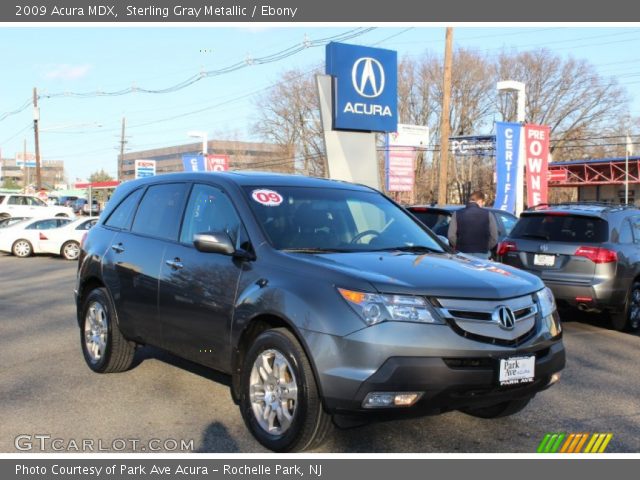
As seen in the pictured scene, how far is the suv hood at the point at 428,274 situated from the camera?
408 cm

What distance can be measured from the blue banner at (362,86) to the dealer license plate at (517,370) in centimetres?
1030

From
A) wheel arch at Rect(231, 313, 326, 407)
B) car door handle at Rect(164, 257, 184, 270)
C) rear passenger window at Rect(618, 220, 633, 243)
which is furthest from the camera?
rear passenger window at Rect(618, 220, 633, 243)

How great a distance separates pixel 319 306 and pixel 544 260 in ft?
19.8

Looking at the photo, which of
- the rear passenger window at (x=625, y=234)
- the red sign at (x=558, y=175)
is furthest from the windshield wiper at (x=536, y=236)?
the red sign at (x=558, y=175)

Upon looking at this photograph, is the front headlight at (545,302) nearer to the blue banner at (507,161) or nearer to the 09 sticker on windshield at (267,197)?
the 09 sticker on windshield at (267,197)

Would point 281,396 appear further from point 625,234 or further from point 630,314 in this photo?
point 625,234

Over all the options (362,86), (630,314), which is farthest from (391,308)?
(362,86)

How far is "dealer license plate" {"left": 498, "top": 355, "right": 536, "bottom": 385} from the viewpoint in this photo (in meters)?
4.09

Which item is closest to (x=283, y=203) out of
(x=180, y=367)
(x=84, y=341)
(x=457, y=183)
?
(x=180, y=367)

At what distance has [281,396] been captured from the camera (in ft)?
14.2

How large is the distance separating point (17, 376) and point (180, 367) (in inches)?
57.4

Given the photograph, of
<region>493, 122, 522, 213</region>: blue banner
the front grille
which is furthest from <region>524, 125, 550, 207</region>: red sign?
the front grille

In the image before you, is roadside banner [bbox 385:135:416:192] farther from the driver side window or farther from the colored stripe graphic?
the colored stripe graphic
